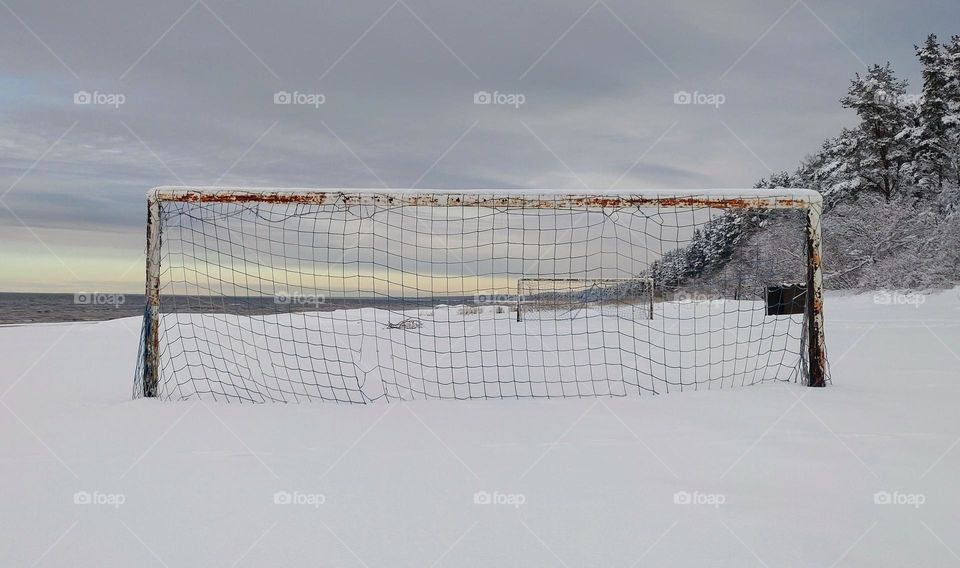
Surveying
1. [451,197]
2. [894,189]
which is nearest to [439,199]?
[451,197]

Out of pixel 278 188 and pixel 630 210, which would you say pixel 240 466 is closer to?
pixel 278 188

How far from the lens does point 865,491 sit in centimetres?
229

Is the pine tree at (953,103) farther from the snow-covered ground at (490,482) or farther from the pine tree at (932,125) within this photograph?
the snow-covered ground at (490,482)

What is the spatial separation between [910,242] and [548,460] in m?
24.6

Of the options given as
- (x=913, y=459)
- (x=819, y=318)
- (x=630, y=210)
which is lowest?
(x=913, y=459)

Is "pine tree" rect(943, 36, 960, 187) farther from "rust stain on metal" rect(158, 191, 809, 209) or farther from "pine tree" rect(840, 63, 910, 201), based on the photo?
"rust stain on metal" rect(158, 191, 809, 209)

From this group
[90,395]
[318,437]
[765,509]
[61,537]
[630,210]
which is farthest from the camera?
[630,210]

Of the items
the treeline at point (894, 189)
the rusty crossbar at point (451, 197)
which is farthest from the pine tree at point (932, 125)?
the rusty crossbar at point (451, 197)

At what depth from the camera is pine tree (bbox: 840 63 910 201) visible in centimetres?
2633

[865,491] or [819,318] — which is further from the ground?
[819,318]

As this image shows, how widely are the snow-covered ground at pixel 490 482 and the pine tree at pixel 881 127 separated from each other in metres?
27.5

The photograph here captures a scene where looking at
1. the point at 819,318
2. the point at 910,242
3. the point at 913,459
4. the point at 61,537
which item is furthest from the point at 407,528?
the point at 910,242

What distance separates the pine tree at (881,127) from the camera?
2633cm

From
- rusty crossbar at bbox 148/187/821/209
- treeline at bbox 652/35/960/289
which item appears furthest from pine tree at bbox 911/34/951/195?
rusty crossbar at bbox 148/187/821/209
